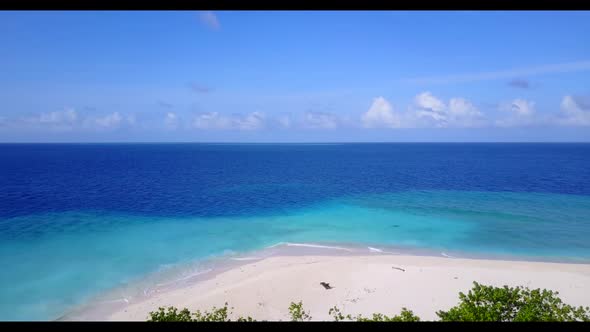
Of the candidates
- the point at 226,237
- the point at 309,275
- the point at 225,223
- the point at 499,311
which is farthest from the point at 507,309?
the point at 225,223

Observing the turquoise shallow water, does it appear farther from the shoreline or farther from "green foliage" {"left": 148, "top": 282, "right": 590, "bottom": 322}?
"green foliage" {"left": 148, "top": 282, "right": 590, "bottom": 322}

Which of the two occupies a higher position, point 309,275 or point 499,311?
point 499,311

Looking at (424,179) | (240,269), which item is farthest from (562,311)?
(424,179)

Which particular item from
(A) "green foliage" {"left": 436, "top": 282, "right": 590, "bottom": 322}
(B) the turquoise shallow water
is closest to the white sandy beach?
(B) the turquoise shallow water

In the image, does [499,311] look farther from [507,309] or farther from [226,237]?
[226,237]

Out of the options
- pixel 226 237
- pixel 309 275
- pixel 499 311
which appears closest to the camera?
pixel 499 311

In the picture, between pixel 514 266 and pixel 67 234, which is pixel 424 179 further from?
pixel 67 234
